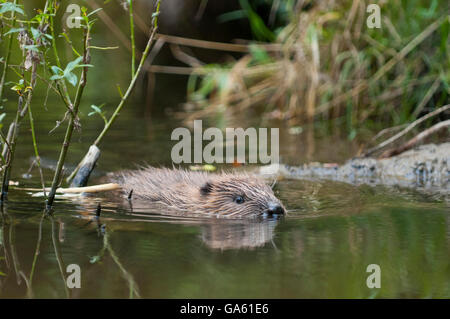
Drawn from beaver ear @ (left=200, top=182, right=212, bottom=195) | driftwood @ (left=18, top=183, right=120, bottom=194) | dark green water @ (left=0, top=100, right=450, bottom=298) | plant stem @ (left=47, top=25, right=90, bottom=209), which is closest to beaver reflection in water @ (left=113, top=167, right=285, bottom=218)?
beaver ear @ (left=200, top=182, right=212, bottom=195)

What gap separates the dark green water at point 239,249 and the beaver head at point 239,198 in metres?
0.20

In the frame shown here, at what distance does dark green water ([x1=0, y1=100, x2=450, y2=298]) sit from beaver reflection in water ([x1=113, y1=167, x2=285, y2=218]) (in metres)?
0.25

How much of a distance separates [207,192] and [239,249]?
1369 millimetres

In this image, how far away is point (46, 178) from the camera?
6395mm

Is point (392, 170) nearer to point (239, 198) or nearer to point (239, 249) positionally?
point (239, 198)

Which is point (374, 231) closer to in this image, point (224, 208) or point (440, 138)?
point (224, 208)

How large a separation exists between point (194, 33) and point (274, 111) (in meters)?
5.72

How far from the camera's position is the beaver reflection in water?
5457 millimetres

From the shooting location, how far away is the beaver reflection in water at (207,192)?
17.9 feet
